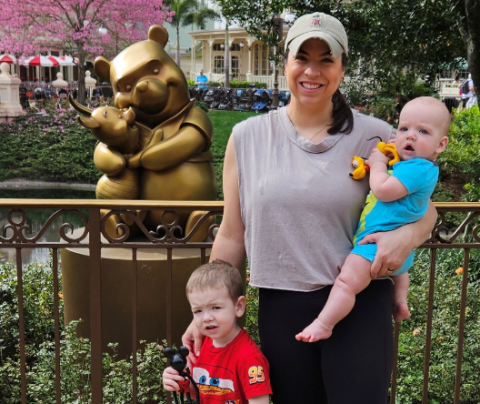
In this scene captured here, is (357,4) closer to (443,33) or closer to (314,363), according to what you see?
(443,33)

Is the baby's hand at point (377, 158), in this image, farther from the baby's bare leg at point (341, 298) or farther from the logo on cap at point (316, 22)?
the logo on cap at point (316, 22)

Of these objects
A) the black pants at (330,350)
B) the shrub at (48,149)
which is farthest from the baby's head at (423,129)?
the shrub at (48,149)

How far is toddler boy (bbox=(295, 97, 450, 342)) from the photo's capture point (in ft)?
5.45

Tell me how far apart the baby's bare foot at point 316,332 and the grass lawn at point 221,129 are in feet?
38.0

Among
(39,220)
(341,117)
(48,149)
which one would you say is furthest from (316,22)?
(48,149)

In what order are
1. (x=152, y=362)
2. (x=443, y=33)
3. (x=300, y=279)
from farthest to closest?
1. (x=443, y=33)
2. (x=152, y=362)
3. (x=300, y=279)

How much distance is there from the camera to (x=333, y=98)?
1.84 meters

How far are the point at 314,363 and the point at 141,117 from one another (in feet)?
9.85

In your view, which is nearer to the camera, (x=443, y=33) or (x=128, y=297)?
(x=128, y=297)

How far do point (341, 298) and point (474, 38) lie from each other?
4.41m

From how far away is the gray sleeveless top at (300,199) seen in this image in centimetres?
170

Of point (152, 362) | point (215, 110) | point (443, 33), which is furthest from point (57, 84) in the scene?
point (152, 362)

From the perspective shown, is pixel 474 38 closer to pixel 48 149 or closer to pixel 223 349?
pixel 223 349

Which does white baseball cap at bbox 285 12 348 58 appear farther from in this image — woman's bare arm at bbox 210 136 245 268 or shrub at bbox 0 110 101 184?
shrub at bbox 0 110 101 184
